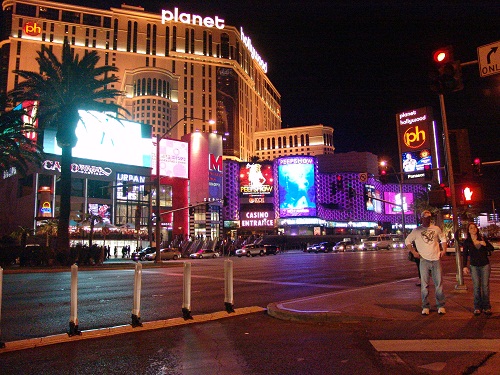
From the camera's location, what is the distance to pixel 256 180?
318 ft

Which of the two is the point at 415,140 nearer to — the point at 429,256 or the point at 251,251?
the point at 251,251

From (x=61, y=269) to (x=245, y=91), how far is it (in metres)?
139

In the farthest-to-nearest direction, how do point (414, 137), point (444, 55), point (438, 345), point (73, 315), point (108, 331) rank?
point (414, 137), point (444, 55), point (108, 331), point (73, 315), point (438, 345)

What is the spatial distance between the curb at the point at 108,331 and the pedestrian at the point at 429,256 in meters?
3.57

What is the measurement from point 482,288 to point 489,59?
512 cm

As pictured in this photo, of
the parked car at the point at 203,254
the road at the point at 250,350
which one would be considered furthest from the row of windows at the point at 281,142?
the road at the point at 250,350

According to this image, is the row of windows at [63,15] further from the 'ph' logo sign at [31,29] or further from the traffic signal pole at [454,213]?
the traffic signal pole at [454,213]

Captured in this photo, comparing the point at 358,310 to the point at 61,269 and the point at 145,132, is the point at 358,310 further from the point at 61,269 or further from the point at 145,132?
the point at 145,132

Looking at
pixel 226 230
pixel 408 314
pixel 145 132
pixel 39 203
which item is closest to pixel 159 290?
pixel 408 314

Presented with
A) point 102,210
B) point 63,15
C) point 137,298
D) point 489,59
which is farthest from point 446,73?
point 63,15

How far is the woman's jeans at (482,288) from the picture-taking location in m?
7.82

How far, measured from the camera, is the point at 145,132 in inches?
2891

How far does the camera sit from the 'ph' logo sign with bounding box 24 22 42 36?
12206cm

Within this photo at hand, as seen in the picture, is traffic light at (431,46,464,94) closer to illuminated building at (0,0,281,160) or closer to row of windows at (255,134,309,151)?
illuminated building at (0,0,281,160)
